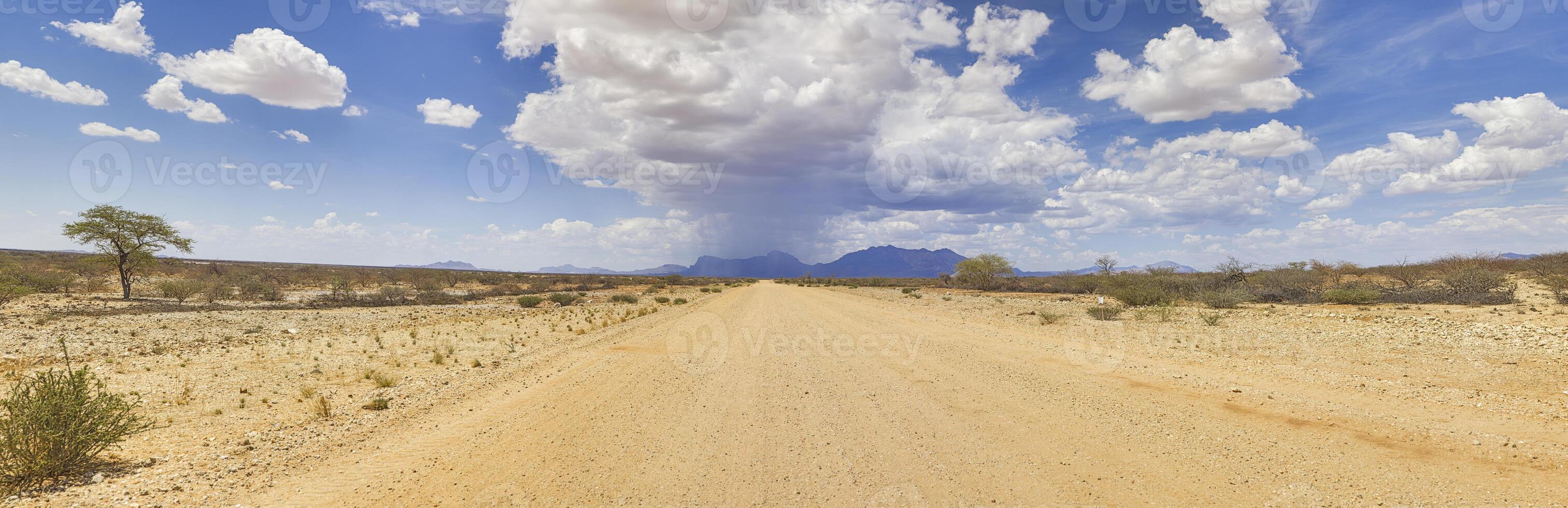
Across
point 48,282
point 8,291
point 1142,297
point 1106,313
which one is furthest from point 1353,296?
point 48,282

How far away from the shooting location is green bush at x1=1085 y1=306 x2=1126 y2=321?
67.7ft

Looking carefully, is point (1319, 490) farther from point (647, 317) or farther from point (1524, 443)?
point (647, 317)

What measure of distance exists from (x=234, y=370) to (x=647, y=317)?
14432mm

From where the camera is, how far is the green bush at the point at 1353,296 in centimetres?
2162

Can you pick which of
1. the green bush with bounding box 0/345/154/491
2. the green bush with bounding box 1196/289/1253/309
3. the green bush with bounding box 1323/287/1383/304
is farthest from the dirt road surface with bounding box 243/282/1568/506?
the green bush with bounding box 1323/287/1383/304

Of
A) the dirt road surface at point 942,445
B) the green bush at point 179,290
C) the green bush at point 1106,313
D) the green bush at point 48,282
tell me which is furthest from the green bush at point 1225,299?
the green bush at point 48,282

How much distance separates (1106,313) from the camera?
21359 mm

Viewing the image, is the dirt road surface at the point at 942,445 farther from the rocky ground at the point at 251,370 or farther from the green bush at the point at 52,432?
the green bush at the point at 52,432

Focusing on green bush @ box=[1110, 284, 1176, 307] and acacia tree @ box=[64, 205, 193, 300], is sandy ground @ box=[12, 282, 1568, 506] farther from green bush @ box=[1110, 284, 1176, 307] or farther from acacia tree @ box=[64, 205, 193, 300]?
acacia tree @ box=[64, 205, 193, 300]

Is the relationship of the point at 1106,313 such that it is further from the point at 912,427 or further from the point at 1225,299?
the point at 912,427

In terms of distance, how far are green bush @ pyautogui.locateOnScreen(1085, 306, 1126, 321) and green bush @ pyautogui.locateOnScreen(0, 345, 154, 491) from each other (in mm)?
22716

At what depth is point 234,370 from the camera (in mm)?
12219

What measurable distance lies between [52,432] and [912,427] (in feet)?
28.7

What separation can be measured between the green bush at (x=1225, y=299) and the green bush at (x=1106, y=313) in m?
3.02
